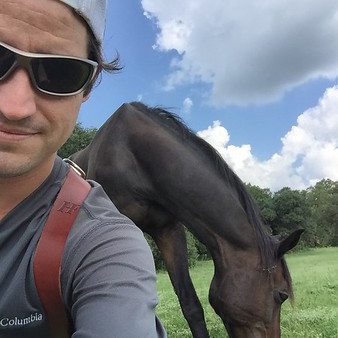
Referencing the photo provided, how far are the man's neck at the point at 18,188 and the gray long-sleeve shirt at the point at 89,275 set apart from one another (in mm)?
35

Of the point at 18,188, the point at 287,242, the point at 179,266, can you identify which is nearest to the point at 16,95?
the point at 18,188

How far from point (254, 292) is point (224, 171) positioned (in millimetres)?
1099

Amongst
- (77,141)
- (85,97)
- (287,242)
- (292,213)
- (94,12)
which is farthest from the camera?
(292,213)

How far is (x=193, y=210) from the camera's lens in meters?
4.92

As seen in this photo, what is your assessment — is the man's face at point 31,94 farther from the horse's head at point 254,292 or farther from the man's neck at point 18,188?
the horse's head at point 254,292

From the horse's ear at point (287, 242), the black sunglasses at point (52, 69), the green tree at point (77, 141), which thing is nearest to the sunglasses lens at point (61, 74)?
the black sunglasses at point (52, 69)

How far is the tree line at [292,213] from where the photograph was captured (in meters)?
23.7

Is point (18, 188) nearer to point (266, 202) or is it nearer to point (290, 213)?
point (290, 213)

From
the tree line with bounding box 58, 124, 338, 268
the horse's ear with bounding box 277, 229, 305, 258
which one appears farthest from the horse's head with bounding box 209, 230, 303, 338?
the tree line with bounding box 58, 124, 338, 268

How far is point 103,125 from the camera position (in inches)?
229

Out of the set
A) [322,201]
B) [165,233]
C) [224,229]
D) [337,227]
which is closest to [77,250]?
[224,229]

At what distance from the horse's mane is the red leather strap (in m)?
3.56

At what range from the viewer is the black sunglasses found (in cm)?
123

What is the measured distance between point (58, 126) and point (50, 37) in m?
0.21
